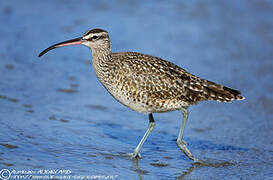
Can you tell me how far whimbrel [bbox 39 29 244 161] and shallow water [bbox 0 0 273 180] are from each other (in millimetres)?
800

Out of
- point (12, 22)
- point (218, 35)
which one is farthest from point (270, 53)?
point (12, 22)

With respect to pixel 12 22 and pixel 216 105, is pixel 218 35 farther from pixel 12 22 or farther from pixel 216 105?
pixel 12 22

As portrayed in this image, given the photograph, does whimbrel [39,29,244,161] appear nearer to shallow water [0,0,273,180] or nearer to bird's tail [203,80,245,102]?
bird's tail [203,80,245,102]

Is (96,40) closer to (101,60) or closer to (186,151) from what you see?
(101,60)

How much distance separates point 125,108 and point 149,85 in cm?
253

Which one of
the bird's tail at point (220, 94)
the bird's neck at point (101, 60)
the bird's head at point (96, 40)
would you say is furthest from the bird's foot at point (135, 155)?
the bird's head at point (96, 40)

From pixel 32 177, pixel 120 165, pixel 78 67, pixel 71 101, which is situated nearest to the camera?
pixel 32 177

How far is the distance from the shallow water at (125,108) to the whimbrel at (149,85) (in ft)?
2.63

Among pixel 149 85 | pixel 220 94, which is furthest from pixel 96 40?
pixel 220 94

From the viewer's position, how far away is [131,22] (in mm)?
16625

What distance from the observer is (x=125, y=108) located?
38.2 ft

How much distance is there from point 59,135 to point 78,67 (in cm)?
410

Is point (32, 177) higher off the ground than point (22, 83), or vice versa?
point (22, 83)

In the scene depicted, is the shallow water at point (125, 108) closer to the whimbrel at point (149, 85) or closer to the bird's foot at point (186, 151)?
the bird's foot at point (186, 151)
